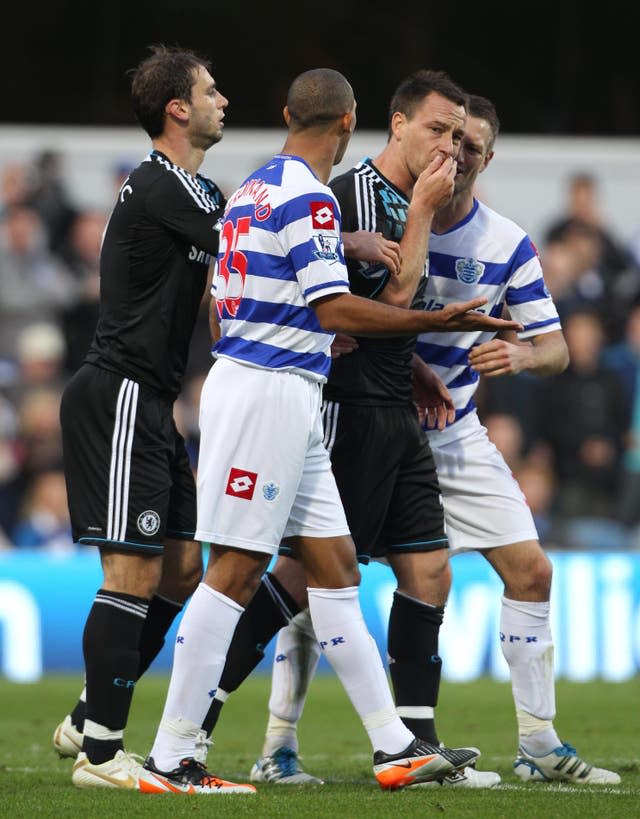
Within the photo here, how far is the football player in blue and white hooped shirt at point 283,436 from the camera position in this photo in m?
4.74

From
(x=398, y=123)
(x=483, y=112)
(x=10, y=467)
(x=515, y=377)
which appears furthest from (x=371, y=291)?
(x=10, y=467)

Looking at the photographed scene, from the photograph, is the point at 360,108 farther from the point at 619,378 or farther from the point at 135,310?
the point at 135,310

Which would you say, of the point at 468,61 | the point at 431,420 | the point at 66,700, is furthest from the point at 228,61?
the point at 431,420

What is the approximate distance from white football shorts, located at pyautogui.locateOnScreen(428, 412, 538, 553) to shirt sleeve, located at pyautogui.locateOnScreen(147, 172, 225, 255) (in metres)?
1.37

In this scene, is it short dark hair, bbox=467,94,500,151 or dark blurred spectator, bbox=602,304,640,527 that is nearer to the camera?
short dark hair, bbox=467,94,500,151

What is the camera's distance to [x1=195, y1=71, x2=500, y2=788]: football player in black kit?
17.7 ft

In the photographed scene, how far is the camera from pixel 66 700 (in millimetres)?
9125

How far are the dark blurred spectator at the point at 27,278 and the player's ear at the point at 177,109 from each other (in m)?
8.46

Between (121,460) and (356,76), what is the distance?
10536 mm

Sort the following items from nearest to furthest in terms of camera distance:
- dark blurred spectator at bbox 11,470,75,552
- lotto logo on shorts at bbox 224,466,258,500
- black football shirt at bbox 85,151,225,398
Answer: lotto logo on shorts at bbox 224,466,258,500 → black football shirt at bbox 85,151,225,398 → dark blurred spectator at bbox 11,470,75,552

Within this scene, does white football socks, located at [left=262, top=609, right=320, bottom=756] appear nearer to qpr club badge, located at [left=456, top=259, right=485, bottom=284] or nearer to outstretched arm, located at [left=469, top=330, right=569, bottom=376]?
outstretched arm, located at [left=469, top=330, right=569, bottom=376]

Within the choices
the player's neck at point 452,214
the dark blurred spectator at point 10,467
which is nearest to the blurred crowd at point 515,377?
the dark blurred spectator at point 10,467

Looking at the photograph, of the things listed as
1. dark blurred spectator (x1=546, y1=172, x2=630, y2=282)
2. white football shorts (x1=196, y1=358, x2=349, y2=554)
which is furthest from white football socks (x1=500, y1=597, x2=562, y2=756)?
dark blurred spectator (x1=546, y1=172, x2=630, y2=282)

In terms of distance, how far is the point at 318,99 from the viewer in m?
4.91
